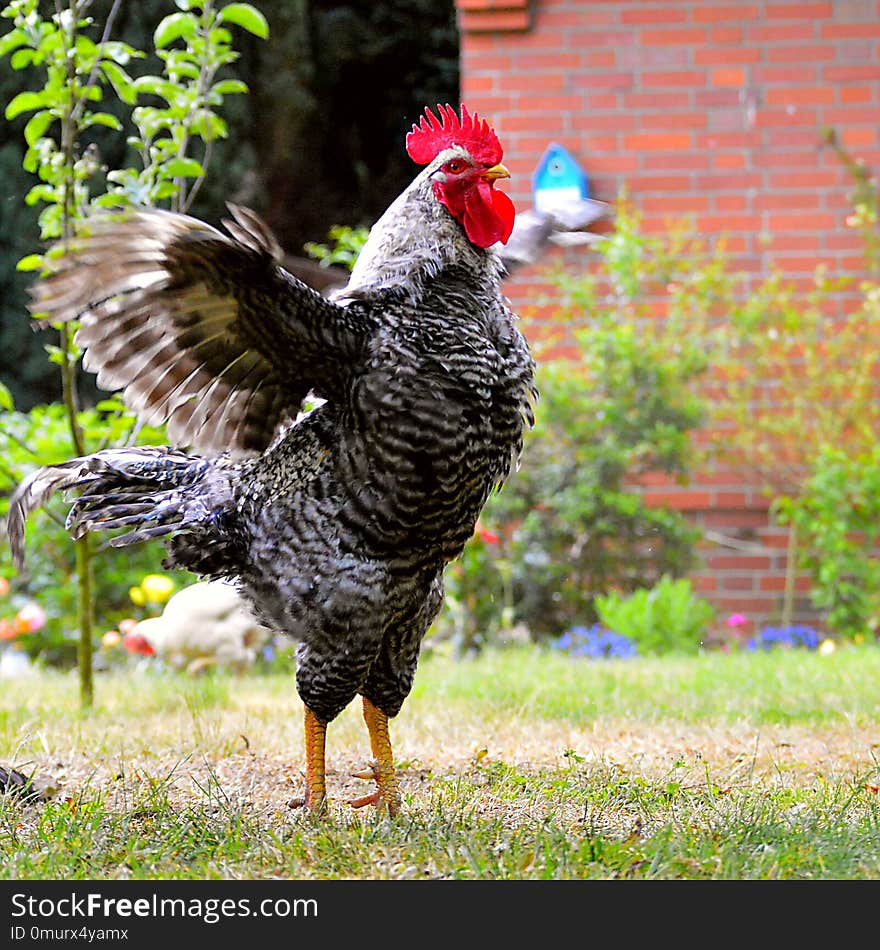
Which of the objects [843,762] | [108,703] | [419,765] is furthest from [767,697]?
[108,703]

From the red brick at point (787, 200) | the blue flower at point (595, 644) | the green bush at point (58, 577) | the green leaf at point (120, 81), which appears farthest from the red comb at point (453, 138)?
the red brick at point (787, 200)

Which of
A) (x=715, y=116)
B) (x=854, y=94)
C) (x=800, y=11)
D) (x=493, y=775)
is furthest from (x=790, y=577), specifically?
(x=493, y=775)

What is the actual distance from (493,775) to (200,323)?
1564 millimetres

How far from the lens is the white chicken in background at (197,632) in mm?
5957

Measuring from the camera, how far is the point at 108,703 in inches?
196

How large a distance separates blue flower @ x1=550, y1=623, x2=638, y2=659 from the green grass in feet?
1.54

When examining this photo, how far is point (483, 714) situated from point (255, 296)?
7.56 ft

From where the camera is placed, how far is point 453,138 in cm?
321

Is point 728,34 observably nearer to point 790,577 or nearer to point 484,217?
point 790,577

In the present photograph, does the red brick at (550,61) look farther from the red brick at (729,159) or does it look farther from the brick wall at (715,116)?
the red brick at (729,159)

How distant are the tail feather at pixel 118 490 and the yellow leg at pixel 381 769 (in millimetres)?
739

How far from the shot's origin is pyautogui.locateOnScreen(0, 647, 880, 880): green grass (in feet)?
8.24

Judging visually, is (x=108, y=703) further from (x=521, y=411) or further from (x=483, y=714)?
(x=521, y=411)

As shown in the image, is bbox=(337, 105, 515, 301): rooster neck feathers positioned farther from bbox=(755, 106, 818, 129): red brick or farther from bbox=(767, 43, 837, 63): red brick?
bbox=(767, 43, 837, 63): red brick
